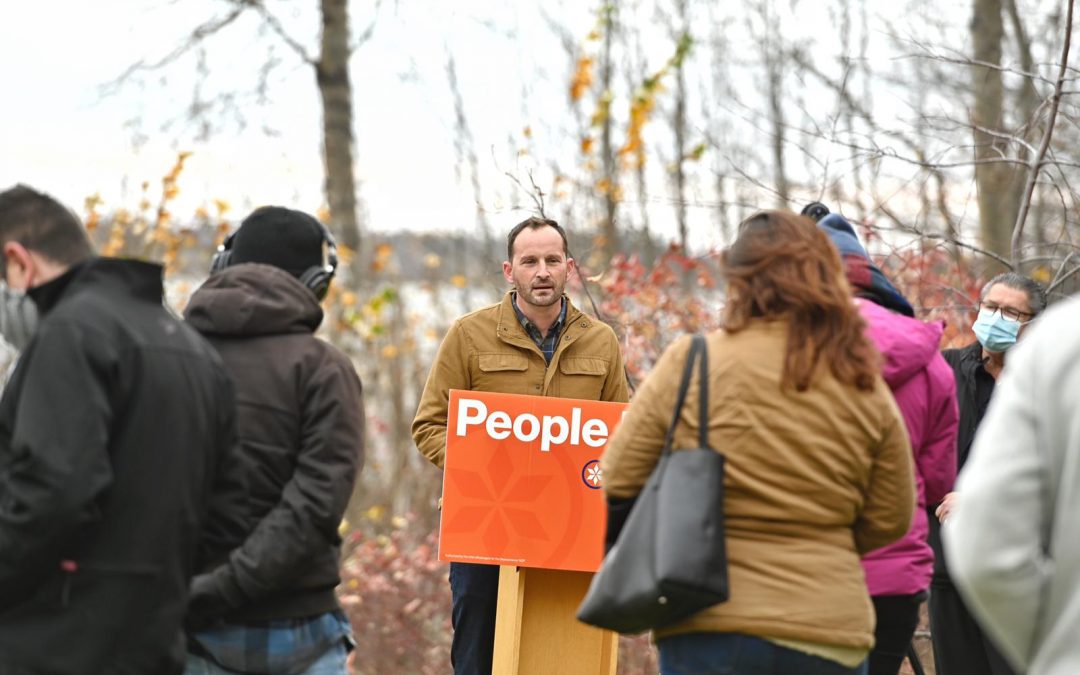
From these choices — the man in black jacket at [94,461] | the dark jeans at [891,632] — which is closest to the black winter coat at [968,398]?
the dark jeans at [891,632]

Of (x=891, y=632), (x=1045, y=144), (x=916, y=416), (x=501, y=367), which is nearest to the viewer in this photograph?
(x=891, y=632)

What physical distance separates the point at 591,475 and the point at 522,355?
697 millimetres

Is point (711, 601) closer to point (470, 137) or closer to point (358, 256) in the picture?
point (470, 137)

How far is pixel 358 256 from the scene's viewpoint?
1638cm

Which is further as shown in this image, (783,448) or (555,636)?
(555,636)

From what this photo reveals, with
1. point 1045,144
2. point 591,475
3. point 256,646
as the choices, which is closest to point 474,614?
point 591,475

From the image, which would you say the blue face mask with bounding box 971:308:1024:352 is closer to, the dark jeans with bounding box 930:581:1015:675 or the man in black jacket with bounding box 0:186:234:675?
the dark jeans with bounding box 930:581:1015:675

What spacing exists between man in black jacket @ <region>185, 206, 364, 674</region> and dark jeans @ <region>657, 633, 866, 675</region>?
3.71ft

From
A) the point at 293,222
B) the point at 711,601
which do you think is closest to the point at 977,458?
the point at 711,601

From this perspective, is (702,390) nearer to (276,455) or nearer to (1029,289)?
(276,455)

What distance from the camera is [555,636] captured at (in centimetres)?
612

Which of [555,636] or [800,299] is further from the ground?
[800,299]

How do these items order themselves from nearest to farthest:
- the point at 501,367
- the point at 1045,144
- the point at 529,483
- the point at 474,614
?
the point at 529,483, the point at 474,614, the point at 501,367, the point at 1045,144

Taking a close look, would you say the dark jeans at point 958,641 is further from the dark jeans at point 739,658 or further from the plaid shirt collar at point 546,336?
the dark jeans at point 739,658
